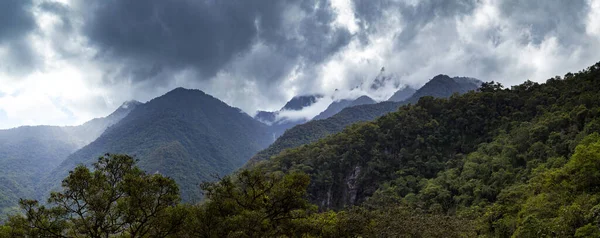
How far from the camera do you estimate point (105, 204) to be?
48.5ft

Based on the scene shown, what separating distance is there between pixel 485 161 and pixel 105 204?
5907 centimetres

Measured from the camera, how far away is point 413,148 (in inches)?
3081

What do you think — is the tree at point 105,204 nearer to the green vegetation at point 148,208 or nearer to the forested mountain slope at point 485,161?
the green vegetation at point 148,208

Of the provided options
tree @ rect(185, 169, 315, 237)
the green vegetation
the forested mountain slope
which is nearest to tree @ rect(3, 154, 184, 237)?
the green vegetation

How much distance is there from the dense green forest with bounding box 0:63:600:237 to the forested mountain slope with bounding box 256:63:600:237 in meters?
0.22

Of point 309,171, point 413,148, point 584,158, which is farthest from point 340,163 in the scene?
point 584,158

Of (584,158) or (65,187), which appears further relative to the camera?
(584,158)

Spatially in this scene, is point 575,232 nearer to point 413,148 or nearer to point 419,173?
point 419,173

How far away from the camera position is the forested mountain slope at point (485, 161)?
32.7 m

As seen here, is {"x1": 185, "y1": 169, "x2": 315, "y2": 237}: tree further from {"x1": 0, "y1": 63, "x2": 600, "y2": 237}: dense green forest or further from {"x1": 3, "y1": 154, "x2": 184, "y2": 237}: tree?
{"x1": 3, "y1": 154, "x2": 184, "y2": 237}: tree

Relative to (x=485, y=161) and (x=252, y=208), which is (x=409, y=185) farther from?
(x=252, y=208)

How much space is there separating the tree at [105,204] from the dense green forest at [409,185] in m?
0.05

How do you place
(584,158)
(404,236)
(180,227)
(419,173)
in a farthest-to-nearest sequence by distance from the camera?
(419,173), (584,158), (404,236), (180,227)

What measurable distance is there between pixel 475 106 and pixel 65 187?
8128 centimetres
